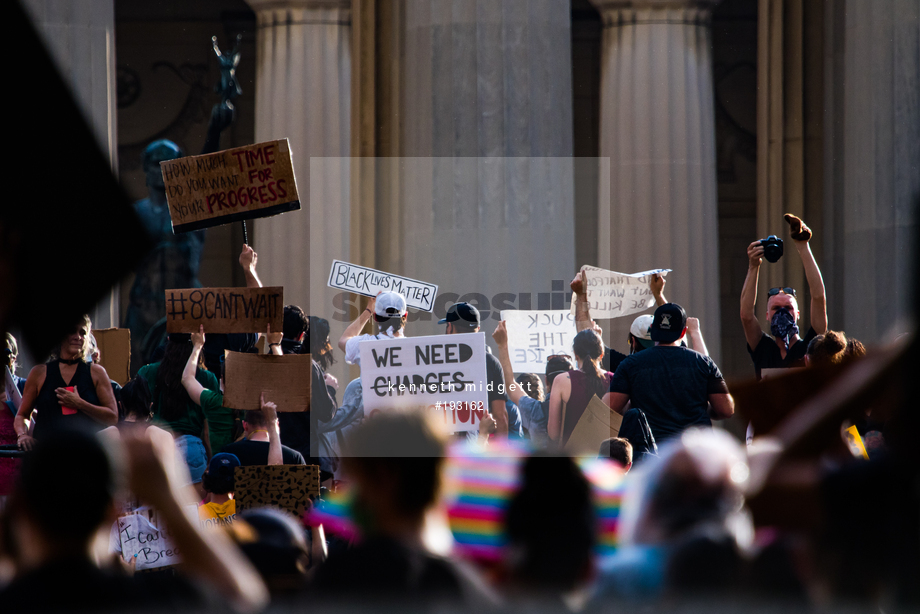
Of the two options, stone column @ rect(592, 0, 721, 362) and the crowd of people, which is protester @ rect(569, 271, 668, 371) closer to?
stone column @ rect(592, 0, 721, 362)

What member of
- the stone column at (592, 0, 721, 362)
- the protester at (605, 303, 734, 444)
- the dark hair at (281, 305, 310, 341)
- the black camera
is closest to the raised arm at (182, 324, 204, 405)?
the dark hair at (281, 305, 310, 341)

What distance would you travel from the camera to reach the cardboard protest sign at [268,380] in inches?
275

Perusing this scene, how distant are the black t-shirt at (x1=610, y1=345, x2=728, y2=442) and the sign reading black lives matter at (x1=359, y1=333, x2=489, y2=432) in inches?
42.7

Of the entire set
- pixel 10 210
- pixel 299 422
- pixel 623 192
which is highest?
pixel 623 192

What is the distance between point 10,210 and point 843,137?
11.5 m

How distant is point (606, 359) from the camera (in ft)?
33.2

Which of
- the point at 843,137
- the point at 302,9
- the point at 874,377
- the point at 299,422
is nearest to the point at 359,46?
the point at 302,9

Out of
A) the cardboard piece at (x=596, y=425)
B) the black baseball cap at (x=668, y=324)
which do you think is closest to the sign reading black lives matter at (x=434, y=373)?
the cardboard piece at (x=596, y=425)

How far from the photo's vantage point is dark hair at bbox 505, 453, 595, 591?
254 cm

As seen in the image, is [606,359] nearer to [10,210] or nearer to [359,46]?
[359,46]

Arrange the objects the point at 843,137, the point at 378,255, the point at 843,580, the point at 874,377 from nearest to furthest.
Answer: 1. the point at 843,580
2. the point at 874,377
3. the point at 843,137
4. the point at 378,255

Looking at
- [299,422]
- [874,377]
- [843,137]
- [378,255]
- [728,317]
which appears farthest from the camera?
[728,317]

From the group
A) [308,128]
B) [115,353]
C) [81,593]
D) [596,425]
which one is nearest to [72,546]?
[81,593]

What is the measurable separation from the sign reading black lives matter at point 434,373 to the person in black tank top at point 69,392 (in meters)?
1.55
